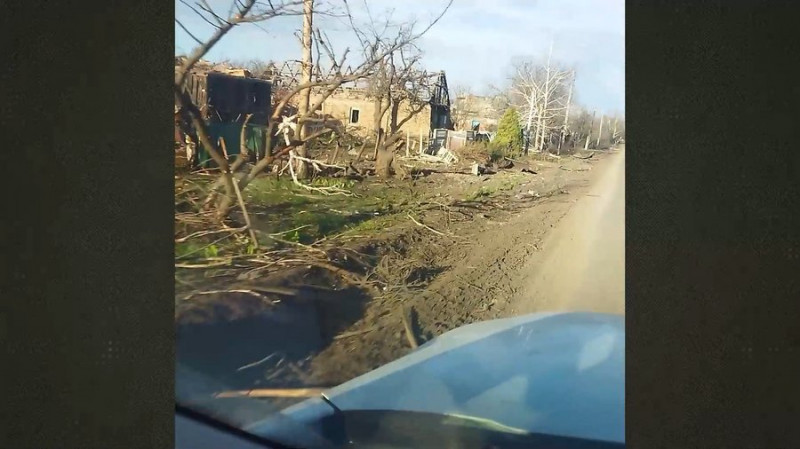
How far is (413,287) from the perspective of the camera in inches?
76.5

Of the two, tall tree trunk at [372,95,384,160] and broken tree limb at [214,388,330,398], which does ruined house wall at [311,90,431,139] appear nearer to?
tall tree trunk at [372,95,384,160]

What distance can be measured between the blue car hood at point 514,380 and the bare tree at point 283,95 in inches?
28.9

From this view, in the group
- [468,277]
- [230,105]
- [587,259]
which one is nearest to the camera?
[587,259]

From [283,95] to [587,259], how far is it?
106 centimetres

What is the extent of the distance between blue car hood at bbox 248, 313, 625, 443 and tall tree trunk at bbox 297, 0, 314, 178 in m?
0.69

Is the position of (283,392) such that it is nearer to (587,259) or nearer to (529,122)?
(587,259)

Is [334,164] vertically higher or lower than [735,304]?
higher

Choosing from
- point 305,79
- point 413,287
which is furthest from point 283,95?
point 413,287

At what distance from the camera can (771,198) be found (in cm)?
142

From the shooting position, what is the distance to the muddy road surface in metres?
1.88
